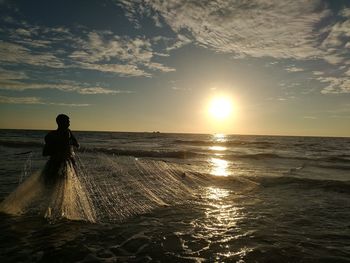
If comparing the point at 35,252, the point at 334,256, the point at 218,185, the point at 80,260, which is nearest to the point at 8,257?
the point at 35,252

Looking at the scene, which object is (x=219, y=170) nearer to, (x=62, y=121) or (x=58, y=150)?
(x=58, y=150)

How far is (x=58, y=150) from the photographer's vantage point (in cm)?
816

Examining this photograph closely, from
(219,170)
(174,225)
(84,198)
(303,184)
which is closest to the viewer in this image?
(174,225)

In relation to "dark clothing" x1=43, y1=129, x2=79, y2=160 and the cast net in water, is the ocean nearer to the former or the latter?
the cast net in water

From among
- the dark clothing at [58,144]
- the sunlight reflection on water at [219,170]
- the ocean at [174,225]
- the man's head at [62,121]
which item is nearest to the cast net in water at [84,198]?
the ocean at [174,225]

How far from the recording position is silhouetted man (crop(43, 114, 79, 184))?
8.07m

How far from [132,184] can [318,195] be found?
7.57m

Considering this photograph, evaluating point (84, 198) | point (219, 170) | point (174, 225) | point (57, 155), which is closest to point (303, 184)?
point (219, 170)

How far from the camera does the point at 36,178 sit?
8.41 m

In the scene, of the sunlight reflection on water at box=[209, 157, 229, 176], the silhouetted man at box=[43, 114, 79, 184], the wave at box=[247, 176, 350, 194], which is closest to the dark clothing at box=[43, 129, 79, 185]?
the silhouetted man at box=[43, 114, 79, 184]

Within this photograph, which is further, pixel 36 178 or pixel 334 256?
pixel 36 178

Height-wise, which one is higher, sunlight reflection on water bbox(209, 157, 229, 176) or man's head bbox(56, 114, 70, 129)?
man's head bbox(56, 114, 70, 129)

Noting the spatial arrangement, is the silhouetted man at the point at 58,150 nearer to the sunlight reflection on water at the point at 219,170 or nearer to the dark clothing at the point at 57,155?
the dark clothing at the point at 57,155

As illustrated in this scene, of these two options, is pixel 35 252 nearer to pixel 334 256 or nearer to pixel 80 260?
pixel 80 260
